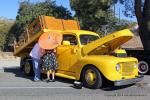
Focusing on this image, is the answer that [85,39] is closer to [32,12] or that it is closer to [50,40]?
[50,40]

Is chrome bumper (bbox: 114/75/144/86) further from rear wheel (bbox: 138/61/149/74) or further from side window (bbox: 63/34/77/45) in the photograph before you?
rear wheel (bbox: 138/61/149/74)

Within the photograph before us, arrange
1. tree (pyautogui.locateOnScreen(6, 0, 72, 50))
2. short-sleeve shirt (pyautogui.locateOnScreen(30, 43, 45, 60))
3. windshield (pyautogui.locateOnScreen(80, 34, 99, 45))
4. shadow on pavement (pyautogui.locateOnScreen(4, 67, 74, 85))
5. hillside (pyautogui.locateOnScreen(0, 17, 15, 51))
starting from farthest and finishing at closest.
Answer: hillside (pyautogui.locateOnScreen(0, 17, 15, 51)), tree (pyautogui.locateOnScreen(6, 0, 72, 50)), shadow on pavement (pyautogui.locateOnScreen(4, 67, 74, 85)), short-sleeve shirt (pyautogui.locateOnScreen(30, 43, 45, 60)), windshield (pyautogui.locateOnScreen(80, 34, 99, 45))

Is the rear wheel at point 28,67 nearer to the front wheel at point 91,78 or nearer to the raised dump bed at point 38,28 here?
the raised dump bed at point 38,28

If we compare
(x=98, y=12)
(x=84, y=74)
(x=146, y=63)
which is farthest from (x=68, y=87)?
(x=98, y=12)

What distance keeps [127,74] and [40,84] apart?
2.88m

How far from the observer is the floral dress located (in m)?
15.1

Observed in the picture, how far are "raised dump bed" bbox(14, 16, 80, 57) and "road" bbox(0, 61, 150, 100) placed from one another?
1.70m

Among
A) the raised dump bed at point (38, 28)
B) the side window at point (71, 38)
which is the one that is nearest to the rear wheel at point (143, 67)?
the raised dump bed at point (38, 28)

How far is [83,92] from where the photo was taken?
43.6 feet

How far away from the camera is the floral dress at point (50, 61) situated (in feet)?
49.6

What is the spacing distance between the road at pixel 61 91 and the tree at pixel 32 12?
18.7 metres

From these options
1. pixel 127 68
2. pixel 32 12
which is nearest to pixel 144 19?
pixel 127 68

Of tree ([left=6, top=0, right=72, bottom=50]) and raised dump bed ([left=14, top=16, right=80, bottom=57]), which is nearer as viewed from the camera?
raised dump bed ([left=14, top=16, right=80, bottom=57])

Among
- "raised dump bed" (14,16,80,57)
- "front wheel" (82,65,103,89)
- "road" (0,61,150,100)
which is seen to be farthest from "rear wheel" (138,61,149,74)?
"front wheel" (82,65,103,89)
